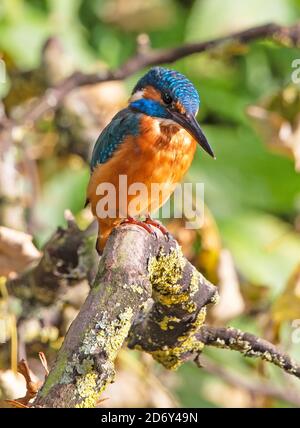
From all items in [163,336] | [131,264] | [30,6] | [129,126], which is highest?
[30,6]

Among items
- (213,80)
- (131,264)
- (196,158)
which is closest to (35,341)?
(131,264)

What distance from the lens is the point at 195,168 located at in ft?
13.9

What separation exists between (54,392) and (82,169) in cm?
255

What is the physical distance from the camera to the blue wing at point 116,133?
8.00 feet

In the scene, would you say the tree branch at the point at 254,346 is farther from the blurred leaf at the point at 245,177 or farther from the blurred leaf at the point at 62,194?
the blurred leaf at the point at 245,177

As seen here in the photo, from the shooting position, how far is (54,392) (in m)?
1.49

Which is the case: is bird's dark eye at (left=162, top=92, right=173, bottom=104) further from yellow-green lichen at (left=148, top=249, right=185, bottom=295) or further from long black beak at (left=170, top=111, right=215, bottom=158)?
yellow-green lichen at (left=148, top=249, right=185, bottom=295)

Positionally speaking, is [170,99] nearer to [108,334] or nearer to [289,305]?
[289,305]

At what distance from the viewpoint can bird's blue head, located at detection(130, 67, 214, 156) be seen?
225 cm

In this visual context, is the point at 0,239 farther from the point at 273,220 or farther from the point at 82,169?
the point at 273,220

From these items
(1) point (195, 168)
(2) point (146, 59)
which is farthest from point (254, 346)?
(1) point (195, 168)

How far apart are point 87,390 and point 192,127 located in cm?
87

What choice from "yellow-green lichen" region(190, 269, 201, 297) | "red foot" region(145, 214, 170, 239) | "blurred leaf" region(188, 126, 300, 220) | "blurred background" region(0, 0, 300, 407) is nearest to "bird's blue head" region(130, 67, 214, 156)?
"red foot" region(145, 214, 170, 239)

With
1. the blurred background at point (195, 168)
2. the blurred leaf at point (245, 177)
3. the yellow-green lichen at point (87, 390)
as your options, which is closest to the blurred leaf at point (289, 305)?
the blurred background at point (195, 168)
